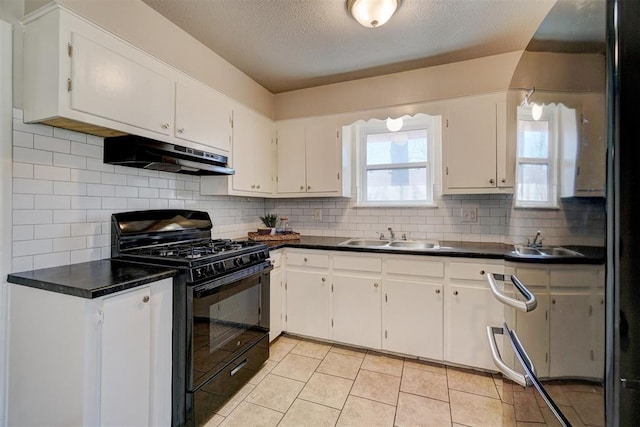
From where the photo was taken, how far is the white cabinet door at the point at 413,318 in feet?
7.39

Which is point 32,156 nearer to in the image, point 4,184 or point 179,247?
point 4,184

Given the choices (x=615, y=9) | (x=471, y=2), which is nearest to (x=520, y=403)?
(x=615, y=9)

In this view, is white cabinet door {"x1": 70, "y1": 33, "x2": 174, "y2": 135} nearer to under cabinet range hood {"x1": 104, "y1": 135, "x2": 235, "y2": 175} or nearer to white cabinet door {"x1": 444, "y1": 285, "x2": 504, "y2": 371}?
Answer: under cabinet range hood {"x1": 104, "y1": 135, "x2": 235, "y2": 175}

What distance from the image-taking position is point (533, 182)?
Answer: 1.02 meters

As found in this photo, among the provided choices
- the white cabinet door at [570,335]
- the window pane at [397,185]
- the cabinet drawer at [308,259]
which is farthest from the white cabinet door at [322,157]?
the white cabinet door at [570,335]

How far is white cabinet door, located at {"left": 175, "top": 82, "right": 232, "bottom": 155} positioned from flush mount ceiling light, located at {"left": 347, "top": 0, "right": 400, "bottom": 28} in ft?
3.99

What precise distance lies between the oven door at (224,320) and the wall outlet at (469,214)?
74.7 inches

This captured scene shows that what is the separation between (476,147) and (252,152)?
6.65 ft

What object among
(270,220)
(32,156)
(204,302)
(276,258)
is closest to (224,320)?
(204,302)

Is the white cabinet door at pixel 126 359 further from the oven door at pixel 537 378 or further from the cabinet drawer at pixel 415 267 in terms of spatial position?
the cabinet drawer at pixel 415 267

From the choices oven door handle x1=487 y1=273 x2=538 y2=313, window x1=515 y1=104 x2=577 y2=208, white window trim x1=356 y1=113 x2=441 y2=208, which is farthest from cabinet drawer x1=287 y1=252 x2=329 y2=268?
window x1=515 y1=104 x2=577 y2=208

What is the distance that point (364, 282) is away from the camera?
2445 millimetres

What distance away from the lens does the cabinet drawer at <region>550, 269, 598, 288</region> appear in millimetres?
640

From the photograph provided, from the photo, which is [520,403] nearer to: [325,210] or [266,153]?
[325,210]
